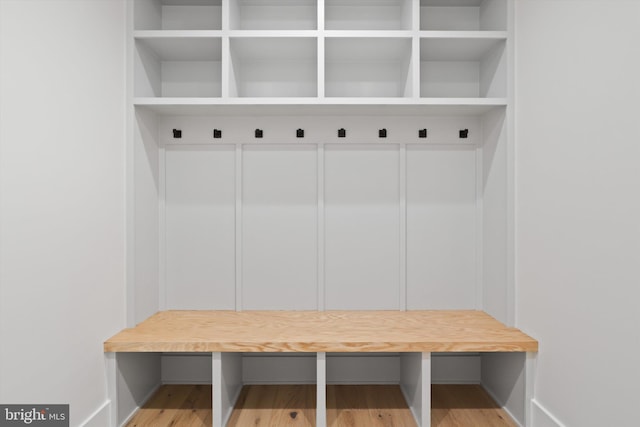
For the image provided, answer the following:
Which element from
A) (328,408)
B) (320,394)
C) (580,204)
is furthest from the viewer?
(328,408)

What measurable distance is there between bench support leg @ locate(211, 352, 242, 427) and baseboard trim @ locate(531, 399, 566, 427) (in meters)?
1.57

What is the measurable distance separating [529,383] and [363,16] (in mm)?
2291

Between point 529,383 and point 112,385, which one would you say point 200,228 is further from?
point 529,383

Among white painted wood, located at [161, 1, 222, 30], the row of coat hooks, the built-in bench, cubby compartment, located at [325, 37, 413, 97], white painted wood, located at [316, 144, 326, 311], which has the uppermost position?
white painted wood, located at [161, 1, 222, 30]

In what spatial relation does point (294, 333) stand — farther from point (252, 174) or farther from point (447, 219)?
point (447, 219)

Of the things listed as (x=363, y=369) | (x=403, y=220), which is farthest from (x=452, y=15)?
(x=363, y=369)

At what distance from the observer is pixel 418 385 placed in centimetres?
193

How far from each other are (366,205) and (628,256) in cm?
135

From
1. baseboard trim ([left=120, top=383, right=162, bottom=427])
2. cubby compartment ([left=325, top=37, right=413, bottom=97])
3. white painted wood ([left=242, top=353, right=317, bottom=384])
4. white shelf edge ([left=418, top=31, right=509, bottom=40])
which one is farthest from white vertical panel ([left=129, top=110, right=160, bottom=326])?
white shelf edge ([left=418, top=31, right=509, bottom=40])

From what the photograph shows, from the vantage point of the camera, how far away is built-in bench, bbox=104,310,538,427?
5.98 feet

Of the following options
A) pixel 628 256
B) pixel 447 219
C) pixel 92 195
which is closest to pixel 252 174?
pixel 92 195

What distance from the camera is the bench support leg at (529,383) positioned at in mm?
1848

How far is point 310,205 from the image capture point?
93.9 inches

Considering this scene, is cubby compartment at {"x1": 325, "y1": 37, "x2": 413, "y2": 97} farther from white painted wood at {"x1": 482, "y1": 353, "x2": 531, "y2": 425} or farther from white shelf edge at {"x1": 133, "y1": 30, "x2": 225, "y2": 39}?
white painted wood at {"x1": 482, "y1": 353, "x2": 531, "y2": 425}
